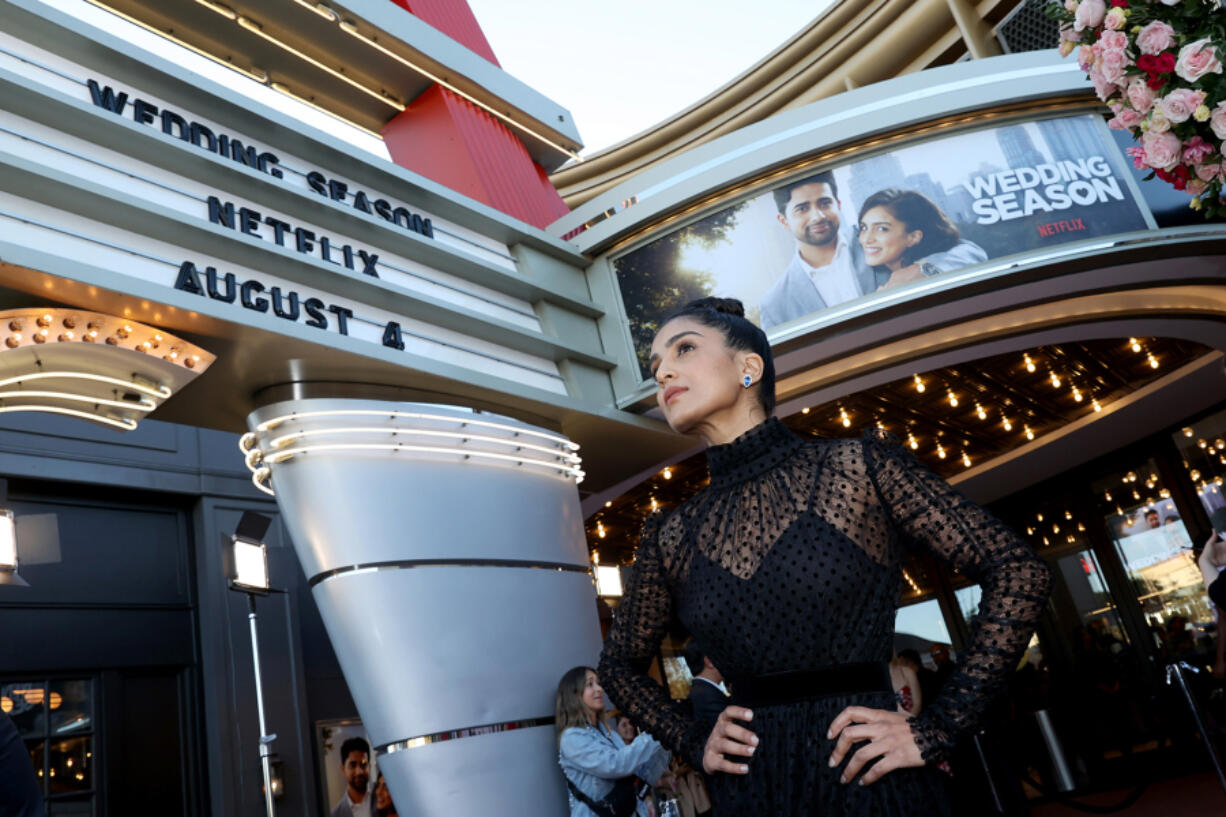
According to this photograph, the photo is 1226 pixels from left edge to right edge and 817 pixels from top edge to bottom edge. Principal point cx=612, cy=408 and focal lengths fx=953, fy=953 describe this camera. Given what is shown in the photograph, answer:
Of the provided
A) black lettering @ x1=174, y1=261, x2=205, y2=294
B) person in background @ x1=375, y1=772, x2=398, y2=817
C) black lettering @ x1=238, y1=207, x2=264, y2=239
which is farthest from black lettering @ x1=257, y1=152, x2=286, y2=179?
person in background @ x1=375, y1=772, x2=398, y2=817

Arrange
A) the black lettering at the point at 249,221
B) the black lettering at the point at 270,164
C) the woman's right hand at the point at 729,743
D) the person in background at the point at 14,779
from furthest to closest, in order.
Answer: the black lettering at the point at 270,164, the black lettering at the point at 249,221, the person in background at the point at 14,779, the woman's right hand at the point at 729,743

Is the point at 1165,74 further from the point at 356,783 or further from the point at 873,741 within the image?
the point at 356,783

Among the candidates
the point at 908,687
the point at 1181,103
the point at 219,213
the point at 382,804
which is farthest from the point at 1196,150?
the point at 382,804

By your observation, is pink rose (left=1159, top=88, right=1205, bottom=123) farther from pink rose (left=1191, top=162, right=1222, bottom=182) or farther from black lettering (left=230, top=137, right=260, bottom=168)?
black lettering (left=230, top=137, right=260, bottom=168)

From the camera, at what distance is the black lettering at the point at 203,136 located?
438 centimetres

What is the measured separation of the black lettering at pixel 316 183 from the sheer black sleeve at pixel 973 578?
154 inches

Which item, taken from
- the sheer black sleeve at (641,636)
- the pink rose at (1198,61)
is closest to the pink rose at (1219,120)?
the pink rose at (1198,61)

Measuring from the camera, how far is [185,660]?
8.38 meters

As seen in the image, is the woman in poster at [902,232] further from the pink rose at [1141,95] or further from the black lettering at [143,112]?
the black lettering at [143,112]

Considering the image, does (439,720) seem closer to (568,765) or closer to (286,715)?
(568,765)

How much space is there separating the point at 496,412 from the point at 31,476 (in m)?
4.75

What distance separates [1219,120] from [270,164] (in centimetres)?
395

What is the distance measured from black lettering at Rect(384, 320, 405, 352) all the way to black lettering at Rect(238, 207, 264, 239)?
2.41 feet

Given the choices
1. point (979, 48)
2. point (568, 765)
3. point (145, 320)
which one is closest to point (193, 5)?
point (145, 320)
